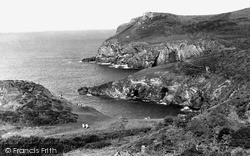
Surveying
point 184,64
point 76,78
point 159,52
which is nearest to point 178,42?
point 159,52

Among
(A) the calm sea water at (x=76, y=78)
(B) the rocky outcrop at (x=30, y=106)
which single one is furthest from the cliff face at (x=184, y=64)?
(B) the rocky outcrop at (x=30, y=106)

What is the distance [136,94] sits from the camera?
10650 cm

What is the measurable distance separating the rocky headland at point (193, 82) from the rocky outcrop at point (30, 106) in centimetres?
2637

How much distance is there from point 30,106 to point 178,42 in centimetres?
11347

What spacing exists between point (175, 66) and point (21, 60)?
119 metres

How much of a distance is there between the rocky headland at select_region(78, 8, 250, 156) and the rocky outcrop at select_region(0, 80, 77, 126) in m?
26.4

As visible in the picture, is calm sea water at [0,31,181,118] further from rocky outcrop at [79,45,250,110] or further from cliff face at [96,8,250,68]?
cliff face at [96,8,250,68]

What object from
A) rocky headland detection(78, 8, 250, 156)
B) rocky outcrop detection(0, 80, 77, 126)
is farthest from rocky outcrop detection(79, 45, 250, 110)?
rocky outcrop detection(0, 80, 77, 126)

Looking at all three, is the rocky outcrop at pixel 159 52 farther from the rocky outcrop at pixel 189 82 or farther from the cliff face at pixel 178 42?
the rocky outcrop at pixel 189 82

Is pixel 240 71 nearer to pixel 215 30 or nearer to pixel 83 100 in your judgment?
pixel 83 100

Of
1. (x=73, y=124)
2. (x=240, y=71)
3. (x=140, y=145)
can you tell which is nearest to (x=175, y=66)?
(x=240, y=71)

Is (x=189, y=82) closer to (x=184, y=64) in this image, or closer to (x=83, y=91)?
(x=184, y=64)

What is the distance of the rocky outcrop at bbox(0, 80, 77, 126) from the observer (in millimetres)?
61875

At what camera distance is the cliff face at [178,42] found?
517ft
